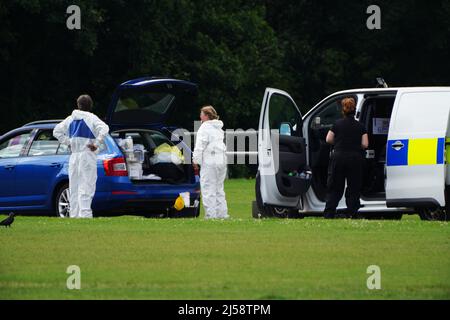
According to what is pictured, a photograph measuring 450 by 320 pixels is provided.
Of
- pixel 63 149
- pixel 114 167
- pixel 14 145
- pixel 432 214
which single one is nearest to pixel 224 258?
pixel 432 214

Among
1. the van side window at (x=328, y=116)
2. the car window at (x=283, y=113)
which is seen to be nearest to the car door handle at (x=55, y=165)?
the car window at (x=283, y=113)

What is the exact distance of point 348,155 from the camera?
723 inches

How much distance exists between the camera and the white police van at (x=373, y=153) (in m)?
17.8

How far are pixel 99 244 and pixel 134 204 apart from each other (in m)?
5.05

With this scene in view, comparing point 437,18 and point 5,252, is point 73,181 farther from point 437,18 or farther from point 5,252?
point 437,18

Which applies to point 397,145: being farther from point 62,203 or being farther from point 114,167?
point 62,203

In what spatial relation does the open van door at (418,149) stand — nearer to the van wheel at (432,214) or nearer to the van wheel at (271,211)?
the van wheel at (432,214)

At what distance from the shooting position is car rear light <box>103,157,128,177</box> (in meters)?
19.5

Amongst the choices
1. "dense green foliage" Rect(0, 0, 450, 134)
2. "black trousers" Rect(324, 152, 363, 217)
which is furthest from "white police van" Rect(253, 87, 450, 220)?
"dense green foliage" Rect(0, 0, 450, 134)

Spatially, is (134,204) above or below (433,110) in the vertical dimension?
below

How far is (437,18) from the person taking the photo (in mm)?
50344

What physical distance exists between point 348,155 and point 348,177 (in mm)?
299

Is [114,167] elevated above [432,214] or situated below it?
above
